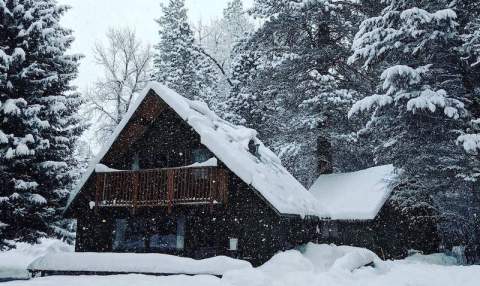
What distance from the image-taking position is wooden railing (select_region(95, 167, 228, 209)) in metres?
15.0

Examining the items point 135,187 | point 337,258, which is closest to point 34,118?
point 135,187

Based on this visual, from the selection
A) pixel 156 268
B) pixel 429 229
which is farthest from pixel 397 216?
pixel 156 268

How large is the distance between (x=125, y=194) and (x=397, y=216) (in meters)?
13.7

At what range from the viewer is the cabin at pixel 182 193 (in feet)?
49.4

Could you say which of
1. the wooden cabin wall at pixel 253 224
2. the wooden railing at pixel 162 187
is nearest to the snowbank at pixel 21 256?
the wooden railing at pixel 162 187

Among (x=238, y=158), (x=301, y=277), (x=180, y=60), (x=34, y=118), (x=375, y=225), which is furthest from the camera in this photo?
(x=180, y=60)

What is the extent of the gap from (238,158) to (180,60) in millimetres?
17541

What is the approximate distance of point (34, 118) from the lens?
1577 centimetres

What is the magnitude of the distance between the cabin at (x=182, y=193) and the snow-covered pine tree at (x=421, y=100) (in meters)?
4.40

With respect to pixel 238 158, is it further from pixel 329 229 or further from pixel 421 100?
pixel 329 229

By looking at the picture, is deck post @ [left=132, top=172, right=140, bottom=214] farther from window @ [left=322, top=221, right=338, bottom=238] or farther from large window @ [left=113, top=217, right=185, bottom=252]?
window @ [left=322, top=221, right=338, bottom=238]

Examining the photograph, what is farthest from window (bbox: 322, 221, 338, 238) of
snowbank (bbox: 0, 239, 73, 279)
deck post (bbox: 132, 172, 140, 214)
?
snowbank (bbox: 0, 239, 73, 279)

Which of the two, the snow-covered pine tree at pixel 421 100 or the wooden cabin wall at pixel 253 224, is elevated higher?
the snow-covered pine tree at pixel 421 100

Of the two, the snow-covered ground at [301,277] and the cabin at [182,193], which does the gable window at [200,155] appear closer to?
the cabin at [182,193]
